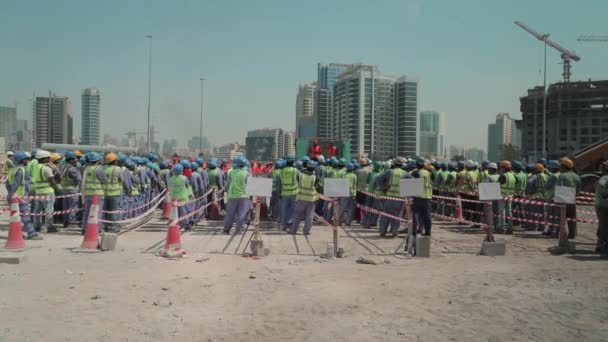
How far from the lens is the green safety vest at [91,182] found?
1139cm

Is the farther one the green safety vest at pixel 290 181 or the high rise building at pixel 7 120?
the high rise building at pixel 7 120

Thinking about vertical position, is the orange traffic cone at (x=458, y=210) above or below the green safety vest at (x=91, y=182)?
below

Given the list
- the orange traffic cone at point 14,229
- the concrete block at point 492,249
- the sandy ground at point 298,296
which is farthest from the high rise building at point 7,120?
the concrete block at point 492,249

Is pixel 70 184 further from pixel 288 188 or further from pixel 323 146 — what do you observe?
pixel 323 146

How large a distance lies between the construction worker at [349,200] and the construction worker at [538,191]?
5.10 metres

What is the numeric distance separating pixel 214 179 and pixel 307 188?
4.68 metres

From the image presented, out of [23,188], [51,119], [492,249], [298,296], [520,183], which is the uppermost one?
[51,119]

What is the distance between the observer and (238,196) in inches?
472

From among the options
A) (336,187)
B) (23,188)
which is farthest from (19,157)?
(336,187)

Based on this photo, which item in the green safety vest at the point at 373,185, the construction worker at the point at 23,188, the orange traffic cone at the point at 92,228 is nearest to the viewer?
the orange traffic cone at the point at 92,228

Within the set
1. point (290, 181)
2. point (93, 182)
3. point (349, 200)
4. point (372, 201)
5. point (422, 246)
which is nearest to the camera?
point (422, 246)

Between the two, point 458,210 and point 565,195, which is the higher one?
point 565,195

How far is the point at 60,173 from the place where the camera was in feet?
44.6

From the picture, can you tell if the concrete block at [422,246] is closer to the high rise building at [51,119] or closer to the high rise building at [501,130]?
the high rise building at [51,119]
